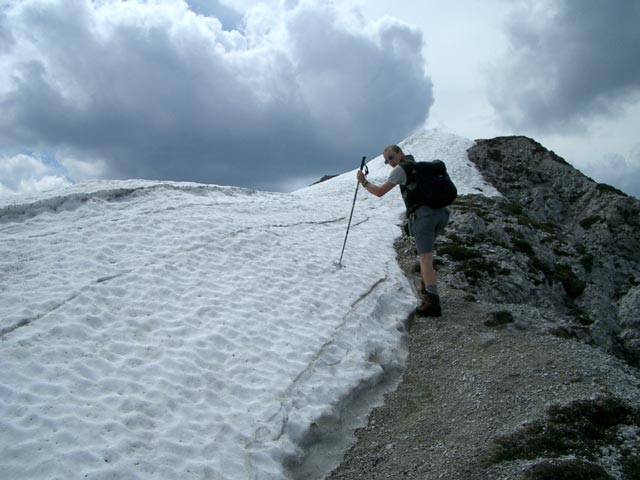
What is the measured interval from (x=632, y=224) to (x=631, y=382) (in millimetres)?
28148

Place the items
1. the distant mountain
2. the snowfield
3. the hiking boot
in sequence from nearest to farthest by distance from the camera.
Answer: the snowfield → the hiking boot → the distant mountain

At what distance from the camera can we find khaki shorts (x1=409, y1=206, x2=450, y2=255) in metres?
11.8

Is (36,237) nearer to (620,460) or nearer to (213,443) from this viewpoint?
(213,443)

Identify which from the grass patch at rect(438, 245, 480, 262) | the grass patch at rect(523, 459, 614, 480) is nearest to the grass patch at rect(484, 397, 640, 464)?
the grass patch at rect(523, 459, 614, 480)

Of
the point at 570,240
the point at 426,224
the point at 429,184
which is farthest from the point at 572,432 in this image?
the point at 570,240

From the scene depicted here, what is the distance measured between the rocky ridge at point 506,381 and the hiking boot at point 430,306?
0.30 meters

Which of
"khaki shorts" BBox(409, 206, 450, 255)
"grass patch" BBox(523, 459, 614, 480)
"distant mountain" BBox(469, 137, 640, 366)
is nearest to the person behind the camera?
"grass patch" BBox(523, 459, 614, 480)

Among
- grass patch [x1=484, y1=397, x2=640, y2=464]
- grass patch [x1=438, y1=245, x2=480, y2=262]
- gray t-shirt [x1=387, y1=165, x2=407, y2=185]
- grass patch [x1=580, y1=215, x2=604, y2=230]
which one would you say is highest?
grass patch [x1=580, y1=215, x2=604, y2=230]

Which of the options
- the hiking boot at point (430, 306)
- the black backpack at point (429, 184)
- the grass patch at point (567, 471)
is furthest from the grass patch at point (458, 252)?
the grass patch at point (567, 471)

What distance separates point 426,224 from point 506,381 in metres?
4.57

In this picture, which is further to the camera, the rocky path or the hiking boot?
the hiking boot

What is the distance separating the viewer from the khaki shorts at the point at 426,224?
1180 centimetres

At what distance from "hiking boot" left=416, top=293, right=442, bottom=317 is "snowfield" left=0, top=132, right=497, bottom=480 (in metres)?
0.87

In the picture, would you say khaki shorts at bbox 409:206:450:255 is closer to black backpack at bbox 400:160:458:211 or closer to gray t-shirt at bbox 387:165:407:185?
black backpack at bbox 400:160:458:211
